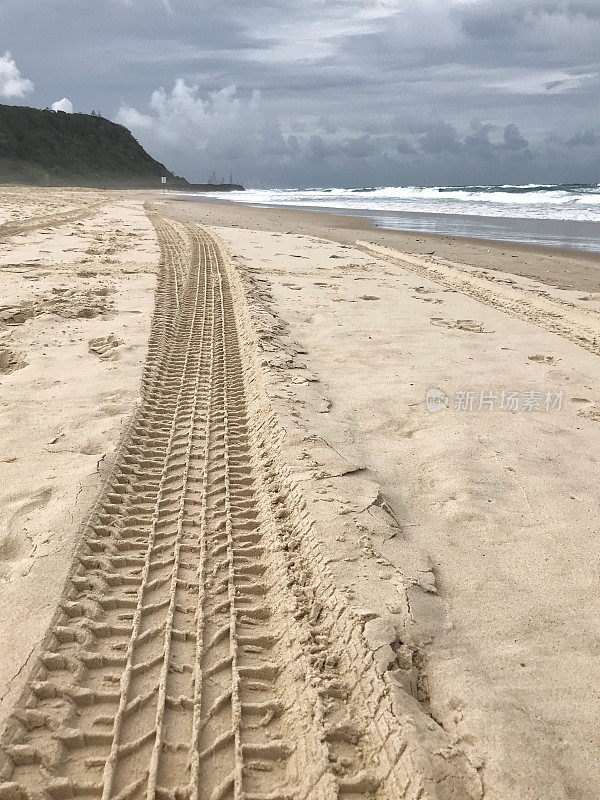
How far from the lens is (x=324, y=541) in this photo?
253cm

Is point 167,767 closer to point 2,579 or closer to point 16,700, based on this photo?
point 16,700

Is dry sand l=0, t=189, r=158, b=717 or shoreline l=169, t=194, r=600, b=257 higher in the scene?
shoreline l=169, t=194, r=600, b=257

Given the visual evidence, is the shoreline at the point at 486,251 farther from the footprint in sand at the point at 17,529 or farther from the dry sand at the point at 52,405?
the footprint in sand at the point at 17,529

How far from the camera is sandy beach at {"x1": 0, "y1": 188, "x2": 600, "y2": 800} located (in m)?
1.71

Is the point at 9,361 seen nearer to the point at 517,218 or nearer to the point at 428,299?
the point at 428,299

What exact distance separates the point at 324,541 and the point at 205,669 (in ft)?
2.61

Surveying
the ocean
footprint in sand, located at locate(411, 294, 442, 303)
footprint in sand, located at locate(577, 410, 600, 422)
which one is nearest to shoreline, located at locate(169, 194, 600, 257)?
the ocean

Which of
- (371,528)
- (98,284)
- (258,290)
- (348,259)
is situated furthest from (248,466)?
(348,259)

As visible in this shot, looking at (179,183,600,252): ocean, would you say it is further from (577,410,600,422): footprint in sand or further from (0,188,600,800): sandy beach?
(0,188,600,800): sandy beach

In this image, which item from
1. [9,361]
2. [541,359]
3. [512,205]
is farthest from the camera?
[512,205]

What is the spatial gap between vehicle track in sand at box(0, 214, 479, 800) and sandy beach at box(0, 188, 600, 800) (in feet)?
0.03

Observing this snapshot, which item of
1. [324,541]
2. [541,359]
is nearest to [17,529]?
[324,541]

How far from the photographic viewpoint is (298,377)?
459cm

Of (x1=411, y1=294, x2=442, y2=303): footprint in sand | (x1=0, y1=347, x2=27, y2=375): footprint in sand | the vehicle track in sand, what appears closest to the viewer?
the vehicle track in sand
